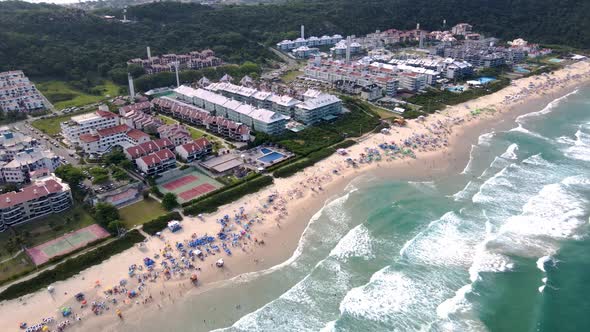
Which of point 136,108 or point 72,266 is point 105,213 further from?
point 136,108

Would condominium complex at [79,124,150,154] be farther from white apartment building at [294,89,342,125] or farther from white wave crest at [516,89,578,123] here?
white wave crest at [516,89,578,123]

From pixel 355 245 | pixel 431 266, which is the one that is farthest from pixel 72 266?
pixel 431 266

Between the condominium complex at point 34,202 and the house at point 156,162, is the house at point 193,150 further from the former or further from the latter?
the condominium complex at point 34,202

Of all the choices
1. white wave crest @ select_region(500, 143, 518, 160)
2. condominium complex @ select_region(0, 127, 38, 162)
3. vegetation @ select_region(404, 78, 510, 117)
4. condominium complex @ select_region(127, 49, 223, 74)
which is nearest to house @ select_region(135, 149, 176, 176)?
condominium complex @ select_region(0, 127, 38, 162)

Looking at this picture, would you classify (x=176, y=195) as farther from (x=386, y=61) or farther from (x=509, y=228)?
(x=386, y=61)

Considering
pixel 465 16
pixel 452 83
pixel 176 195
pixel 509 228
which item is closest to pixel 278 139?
pixel 176 195

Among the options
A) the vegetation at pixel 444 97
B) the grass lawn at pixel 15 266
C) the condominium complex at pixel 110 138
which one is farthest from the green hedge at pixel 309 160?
the grass lawn at pixel 15 266
